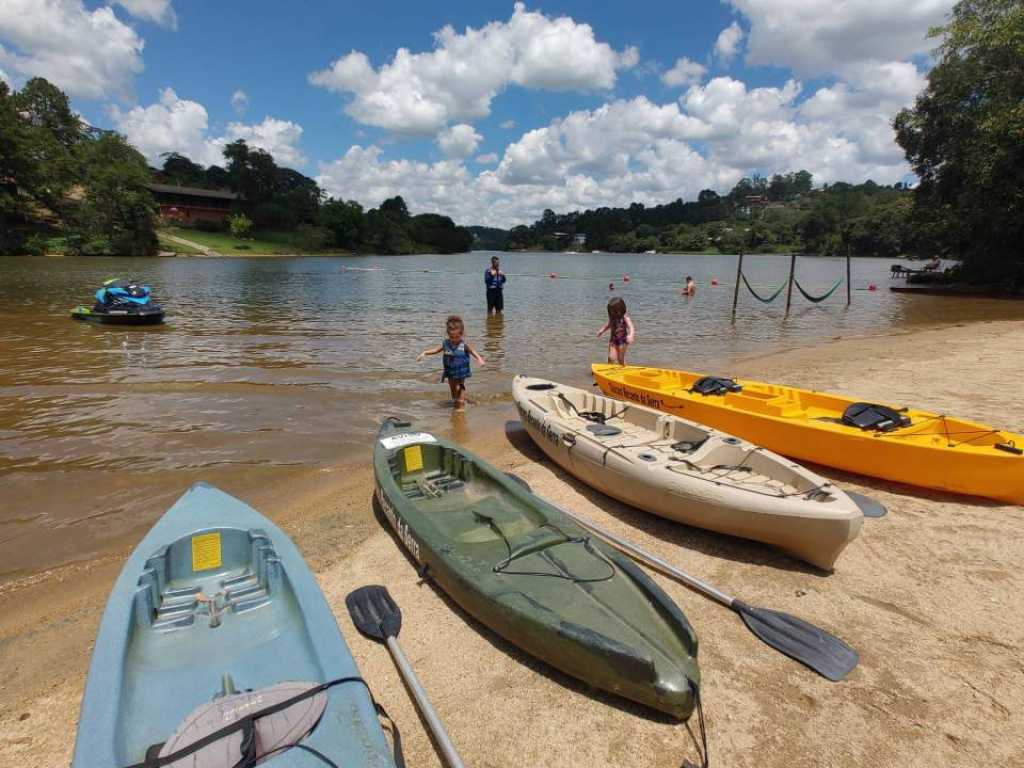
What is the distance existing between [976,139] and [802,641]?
1254 inches

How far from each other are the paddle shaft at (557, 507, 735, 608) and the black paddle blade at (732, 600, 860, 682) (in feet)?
0.58

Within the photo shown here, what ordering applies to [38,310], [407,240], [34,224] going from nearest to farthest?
[38,310] → [34,224] → [407,240]

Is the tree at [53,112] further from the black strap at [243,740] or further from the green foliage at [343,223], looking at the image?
the black strap at [243,740]

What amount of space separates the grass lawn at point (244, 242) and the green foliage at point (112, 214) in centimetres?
703

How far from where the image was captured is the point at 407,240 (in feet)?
371

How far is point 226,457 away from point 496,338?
1117cm

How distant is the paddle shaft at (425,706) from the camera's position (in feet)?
9.06

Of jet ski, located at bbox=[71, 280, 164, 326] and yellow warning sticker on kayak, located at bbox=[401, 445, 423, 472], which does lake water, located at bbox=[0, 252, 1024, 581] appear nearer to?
jet ski, located at bbox=[71, 280, 164, 326]

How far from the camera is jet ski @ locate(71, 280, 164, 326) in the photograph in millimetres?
17078

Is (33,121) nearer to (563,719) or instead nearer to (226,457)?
(226,457)

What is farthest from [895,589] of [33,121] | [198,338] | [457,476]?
[33,121]

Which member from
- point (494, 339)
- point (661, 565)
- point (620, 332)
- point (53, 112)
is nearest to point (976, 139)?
point (494, 339)

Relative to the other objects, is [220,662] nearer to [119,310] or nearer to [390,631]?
[390,631]

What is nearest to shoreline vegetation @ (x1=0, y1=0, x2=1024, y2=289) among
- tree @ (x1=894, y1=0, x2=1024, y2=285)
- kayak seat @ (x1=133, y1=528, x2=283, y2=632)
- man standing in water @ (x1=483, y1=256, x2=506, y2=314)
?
tree @ (x1=894, y1=0, x2=1024, y2=285)
